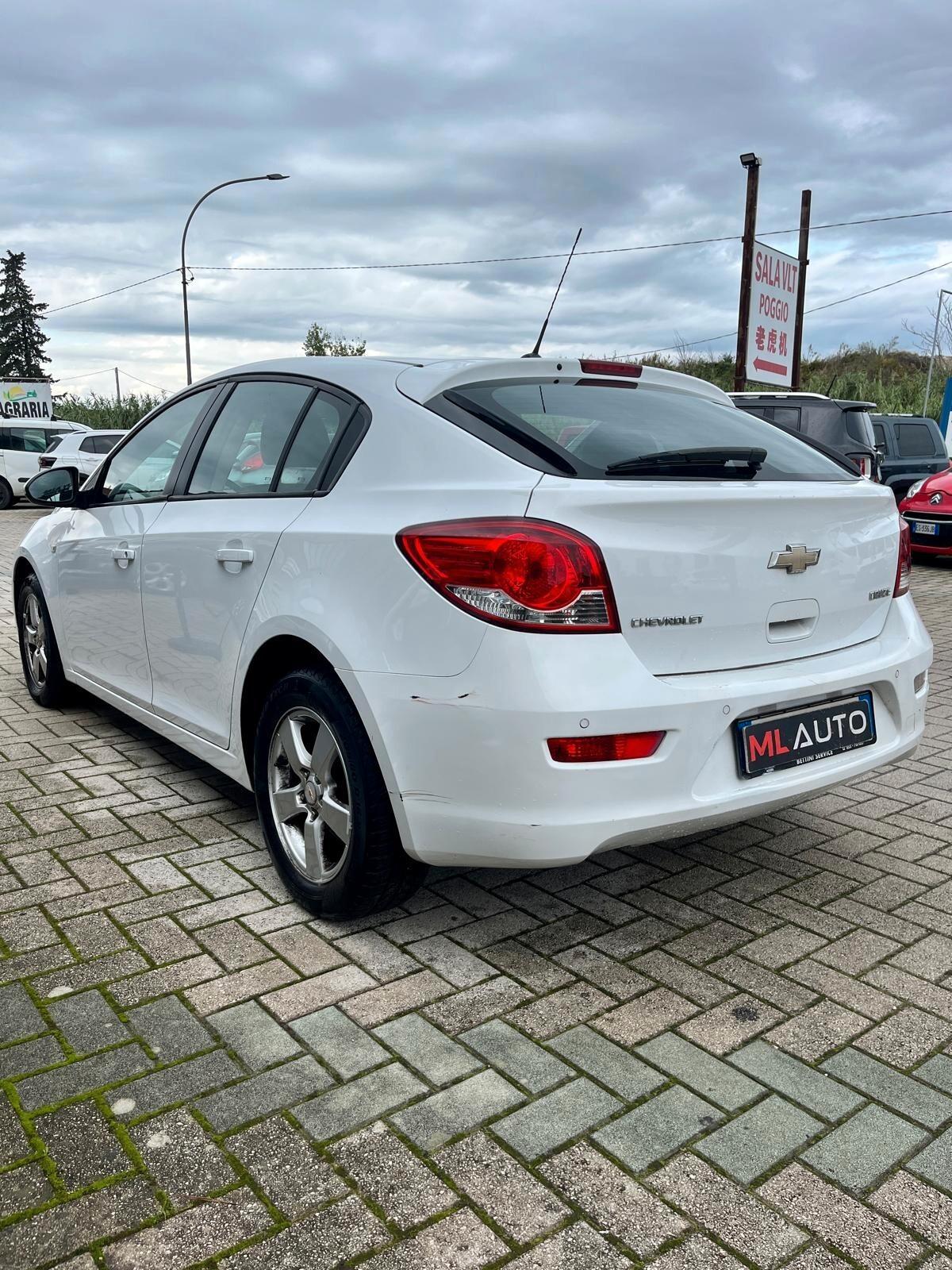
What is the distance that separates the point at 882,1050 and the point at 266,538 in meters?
2.12

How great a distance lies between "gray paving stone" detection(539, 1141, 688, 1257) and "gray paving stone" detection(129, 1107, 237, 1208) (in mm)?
626

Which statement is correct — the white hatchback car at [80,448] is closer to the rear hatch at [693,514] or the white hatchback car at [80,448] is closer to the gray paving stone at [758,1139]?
the rear hatch at [693,514]

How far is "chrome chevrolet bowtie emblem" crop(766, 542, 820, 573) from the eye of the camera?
282 centimetres

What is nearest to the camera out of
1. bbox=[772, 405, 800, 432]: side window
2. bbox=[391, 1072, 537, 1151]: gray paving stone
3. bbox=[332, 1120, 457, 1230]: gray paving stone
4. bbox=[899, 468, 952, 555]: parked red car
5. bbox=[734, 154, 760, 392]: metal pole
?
bbox=[332, 1120, 457, 1230]: gray paving stone

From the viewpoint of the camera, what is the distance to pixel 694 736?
2.62 metres

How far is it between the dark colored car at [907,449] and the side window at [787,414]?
3.68 metres

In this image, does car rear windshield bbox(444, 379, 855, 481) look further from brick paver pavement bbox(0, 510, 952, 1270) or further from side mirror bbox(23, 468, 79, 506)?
side mirror bbox(23, 468, 79, 506)

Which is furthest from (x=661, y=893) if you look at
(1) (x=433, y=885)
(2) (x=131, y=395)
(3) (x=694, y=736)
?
(2) (x=131, y=395)

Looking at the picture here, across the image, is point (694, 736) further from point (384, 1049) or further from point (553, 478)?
point (384, 1049)

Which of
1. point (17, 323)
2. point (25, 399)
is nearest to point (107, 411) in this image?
point (25, 399)

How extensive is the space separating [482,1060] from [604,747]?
2.48 feet

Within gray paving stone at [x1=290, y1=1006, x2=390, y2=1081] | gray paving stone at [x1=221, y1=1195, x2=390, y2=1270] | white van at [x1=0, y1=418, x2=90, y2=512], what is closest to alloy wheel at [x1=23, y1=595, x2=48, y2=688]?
gray paving stone at [x1=290, y1=1006, x2=390, y2=1081]

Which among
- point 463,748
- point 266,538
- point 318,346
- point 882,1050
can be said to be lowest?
point 882,1050

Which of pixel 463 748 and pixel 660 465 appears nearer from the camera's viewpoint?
pixel 463 748
